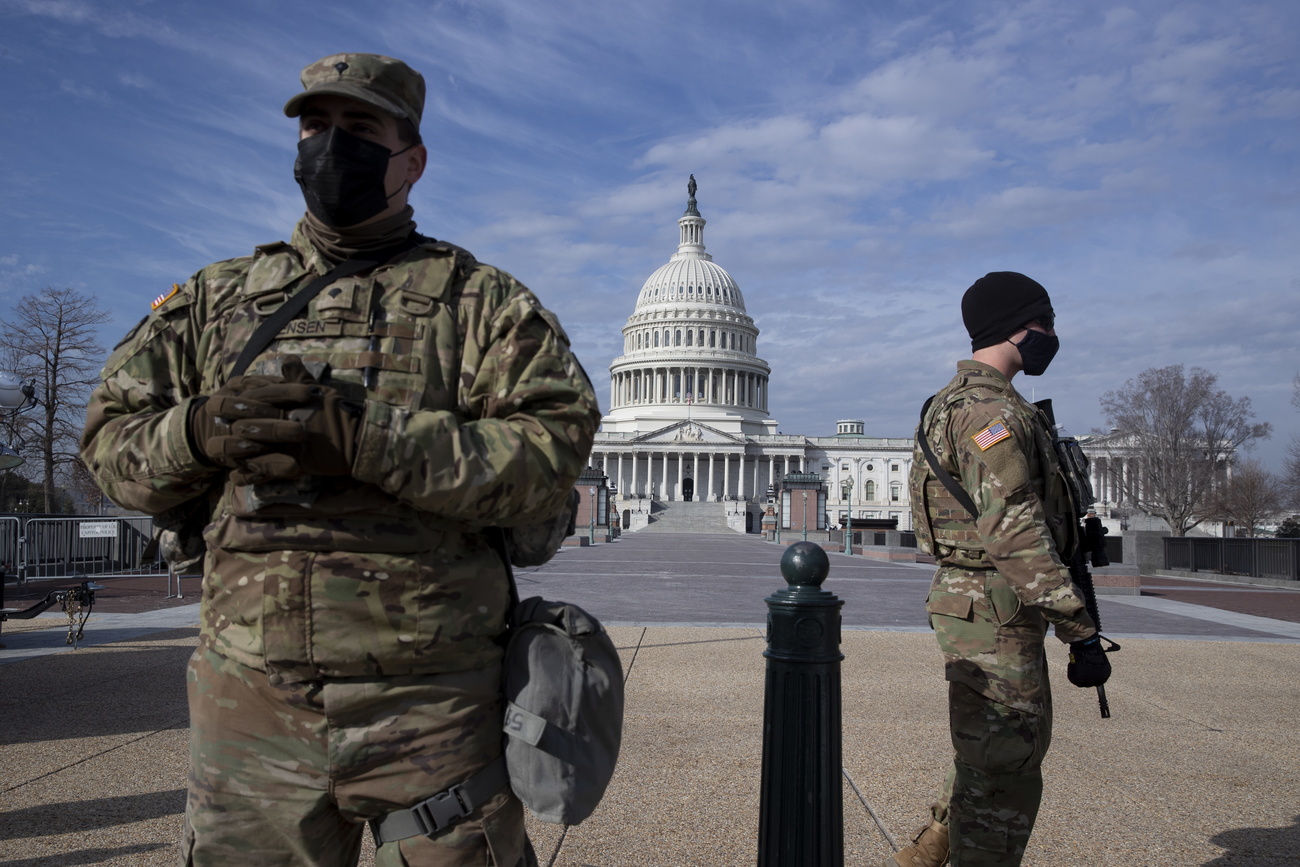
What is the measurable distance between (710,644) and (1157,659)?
192 inches

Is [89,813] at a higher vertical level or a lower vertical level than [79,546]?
lower

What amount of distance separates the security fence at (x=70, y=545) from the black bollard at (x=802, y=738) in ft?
61.0

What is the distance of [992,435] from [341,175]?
2.51 m

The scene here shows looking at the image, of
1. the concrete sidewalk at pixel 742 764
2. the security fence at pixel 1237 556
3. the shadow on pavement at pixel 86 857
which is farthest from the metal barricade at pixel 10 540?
the security fence at pixel 1237 556

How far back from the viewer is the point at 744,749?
6.38 metres

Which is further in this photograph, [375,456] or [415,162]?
[415,162]

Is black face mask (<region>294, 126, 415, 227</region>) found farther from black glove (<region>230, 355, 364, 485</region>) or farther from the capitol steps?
the capitol steps

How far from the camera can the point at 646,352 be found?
391ft

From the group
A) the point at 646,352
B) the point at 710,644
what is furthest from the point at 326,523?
the point at 646,352

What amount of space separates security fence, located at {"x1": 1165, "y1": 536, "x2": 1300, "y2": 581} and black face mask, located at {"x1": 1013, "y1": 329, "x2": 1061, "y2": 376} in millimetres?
23762

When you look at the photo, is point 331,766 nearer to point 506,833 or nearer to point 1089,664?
point 506,833

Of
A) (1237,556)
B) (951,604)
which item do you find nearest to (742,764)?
(951,604)

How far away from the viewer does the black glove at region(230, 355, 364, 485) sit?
1990 millimetres

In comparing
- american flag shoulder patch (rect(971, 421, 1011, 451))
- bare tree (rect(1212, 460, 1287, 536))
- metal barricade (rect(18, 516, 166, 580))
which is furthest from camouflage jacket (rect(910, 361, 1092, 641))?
bare tree (rect(1212, 460, 1287, 536))
